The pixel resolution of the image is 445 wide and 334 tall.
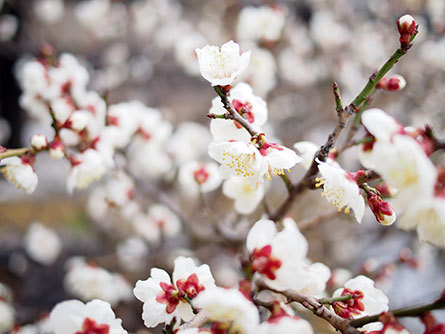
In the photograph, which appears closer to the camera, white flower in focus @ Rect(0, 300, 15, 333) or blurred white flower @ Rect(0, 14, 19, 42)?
white flower in focus @ Rect(0, 300, 15, 333)

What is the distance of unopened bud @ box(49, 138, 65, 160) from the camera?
0.85 metres

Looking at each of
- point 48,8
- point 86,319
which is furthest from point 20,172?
point 48,8

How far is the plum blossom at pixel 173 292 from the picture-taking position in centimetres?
65

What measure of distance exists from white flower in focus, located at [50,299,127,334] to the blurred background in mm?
830

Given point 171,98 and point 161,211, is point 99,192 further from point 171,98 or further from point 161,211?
point 171,98

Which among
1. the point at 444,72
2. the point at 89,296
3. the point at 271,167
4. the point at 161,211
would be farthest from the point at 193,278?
the point at 444,72

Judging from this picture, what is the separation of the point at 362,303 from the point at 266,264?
22 cm

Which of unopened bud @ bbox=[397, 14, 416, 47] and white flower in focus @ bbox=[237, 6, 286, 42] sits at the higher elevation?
white flower in focus @ bbox=[237, 6, 286, 42]

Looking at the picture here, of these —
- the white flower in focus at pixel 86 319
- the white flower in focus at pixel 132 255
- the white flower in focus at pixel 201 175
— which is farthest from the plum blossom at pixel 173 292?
the white flower in focus at pixel 132 255

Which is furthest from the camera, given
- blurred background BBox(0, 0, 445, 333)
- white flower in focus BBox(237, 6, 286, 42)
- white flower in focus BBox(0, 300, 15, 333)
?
blurred background BBox(0, 0, 445, 333)

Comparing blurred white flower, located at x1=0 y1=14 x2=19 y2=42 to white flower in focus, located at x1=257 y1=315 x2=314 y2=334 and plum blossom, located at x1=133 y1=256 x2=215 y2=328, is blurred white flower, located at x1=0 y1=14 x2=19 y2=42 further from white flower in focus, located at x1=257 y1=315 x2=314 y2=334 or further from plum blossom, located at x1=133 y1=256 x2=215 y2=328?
white flower in focus, located at x1=257 y1=315 x2=314 y2=334

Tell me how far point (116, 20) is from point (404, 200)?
99.5 inches

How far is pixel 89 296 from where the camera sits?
1.38 m

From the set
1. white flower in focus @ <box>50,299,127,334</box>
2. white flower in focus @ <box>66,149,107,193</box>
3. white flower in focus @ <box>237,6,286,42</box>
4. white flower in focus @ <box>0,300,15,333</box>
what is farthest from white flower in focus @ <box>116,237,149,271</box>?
white flower in focus @ <box>237,6,286,42</box>
